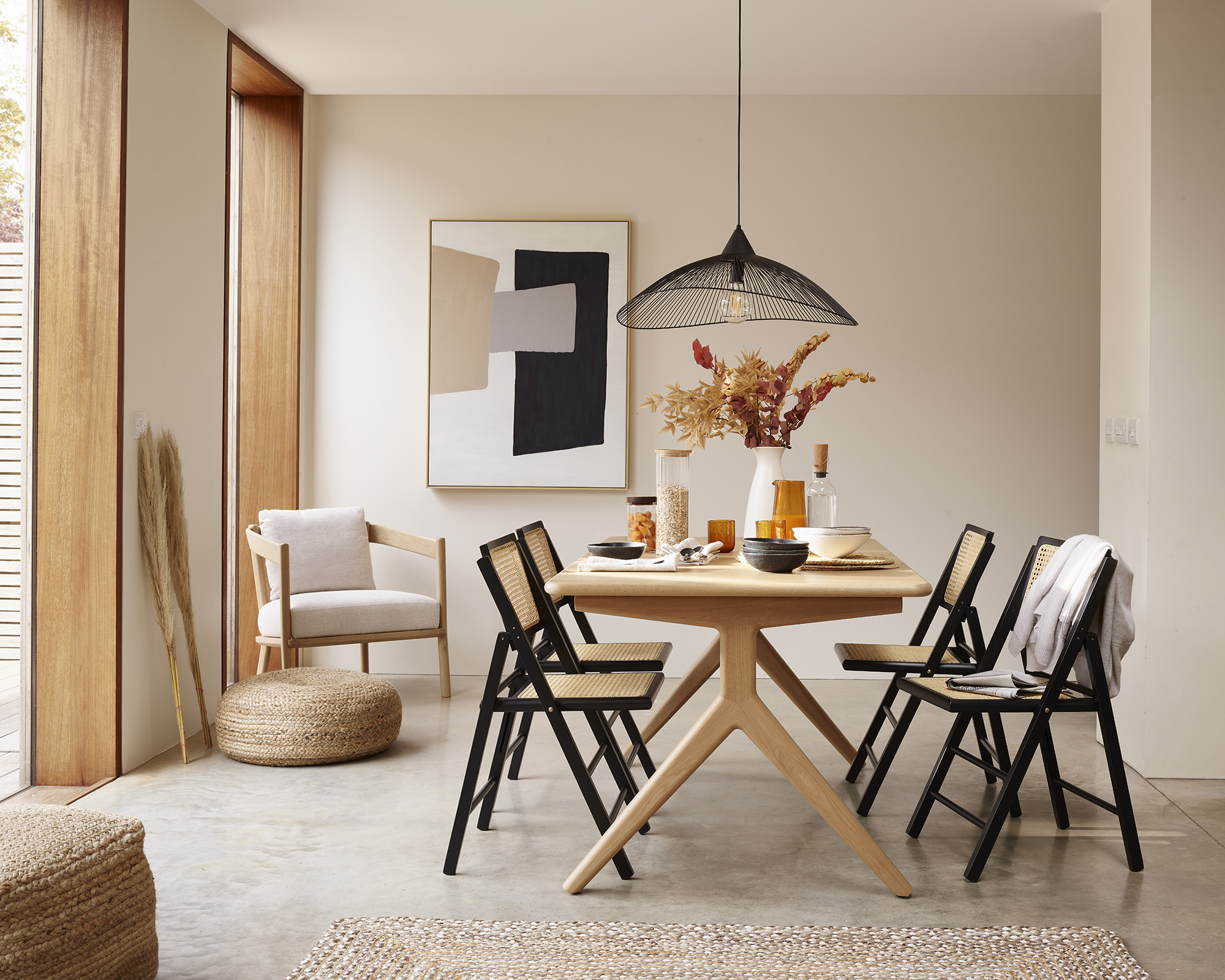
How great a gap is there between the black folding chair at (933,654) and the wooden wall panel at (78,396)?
8.43ft

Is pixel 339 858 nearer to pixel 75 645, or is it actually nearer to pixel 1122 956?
pixel 75 645

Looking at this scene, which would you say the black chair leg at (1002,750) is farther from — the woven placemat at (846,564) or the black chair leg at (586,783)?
the black chair leg at (586,783)

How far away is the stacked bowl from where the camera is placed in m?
2.69

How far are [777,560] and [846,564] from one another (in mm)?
286

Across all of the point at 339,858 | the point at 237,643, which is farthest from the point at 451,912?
the point at 237,643

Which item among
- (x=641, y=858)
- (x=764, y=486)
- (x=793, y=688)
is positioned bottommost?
(x=641, y=858)

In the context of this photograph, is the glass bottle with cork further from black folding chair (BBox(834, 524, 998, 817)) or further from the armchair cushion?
the armchair cushion

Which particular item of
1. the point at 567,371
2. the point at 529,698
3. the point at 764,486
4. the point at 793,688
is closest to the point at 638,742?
the point at 793,688

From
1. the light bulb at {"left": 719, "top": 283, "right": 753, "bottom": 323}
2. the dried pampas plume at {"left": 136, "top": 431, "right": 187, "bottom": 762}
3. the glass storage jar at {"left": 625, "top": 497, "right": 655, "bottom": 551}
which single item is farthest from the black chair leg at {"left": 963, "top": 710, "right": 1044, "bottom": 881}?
the dried pampas plume at {"left": 136, "top": 431, "right": 187, "bottom": 762}

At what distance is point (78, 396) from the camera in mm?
3619

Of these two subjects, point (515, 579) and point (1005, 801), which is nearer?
point (1005, 801)

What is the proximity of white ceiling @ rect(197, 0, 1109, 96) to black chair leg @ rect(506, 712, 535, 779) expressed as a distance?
2906mm

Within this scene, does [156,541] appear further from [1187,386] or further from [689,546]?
[1187,386]

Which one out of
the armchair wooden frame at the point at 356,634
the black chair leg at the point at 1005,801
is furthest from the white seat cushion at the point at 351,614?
the black chair leg at the point at 1005,801
